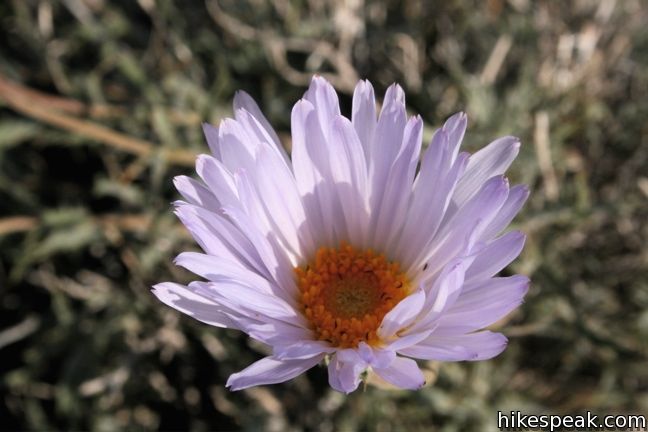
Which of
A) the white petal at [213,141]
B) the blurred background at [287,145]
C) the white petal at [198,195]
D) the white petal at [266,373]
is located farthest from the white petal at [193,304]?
the blurred background at [287,145]

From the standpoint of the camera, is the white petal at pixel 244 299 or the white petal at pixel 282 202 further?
the white petal at pixel 282 202

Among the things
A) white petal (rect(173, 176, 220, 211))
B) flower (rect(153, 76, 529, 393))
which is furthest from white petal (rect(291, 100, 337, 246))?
white petal (rect(173, 176, 220, 211))

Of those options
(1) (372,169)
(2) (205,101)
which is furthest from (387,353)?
(2) (205,101)

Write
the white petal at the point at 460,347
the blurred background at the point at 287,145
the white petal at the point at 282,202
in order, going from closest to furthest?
the white petal at the point at 460,347, the white petal at the point at 282,202, the blurred background at the point at 287,145

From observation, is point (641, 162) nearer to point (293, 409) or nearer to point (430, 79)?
point (430, 79)

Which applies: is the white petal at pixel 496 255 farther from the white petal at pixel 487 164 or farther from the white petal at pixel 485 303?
the white petal at pixel 487 164

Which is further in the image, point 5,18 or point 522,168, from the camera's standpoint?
point 5,18
